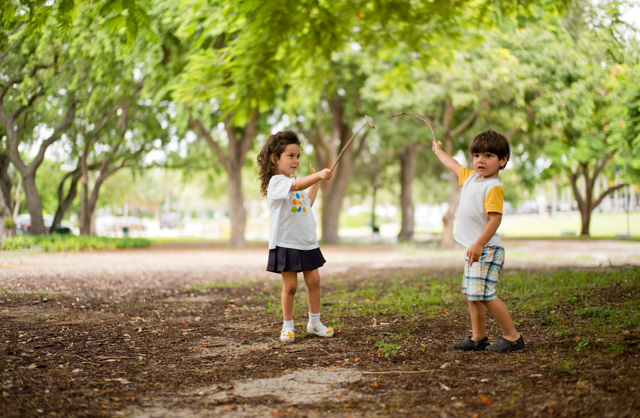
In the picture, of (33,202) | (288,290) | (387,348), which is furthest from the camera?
(33,202)

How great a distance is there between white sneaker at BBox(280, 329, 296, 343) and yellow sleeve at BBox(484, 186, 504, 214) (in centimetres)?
192

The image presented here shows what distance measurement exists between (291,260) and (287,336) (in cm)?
65

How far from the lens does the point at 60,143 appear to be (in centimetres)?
2064

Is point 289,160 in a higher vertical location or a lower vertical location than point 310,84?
lower

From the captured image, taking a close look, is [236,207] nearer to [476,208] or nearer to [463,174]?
[463,174]

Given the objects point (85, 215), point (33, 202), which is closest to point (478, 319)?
point (33, 202)

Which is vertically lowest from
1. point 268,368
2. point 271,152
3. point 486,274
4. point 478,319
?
point 268,368

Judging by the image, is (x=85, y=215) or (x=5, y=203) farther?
(x=85, y=215)

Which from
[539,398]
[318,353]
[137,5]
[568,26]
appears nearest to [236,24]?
[137,5]

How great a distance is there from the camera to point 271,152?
4875 millimetres

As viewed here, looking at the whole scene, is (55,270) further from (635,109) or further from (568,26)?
(568,26)

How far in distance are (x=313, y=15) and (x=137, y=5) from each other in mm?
3145

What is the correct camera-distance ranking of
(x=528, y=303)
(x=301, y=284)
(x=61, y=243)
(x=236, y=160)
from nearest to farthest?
(x=528, y=303)
(x=301, y=284)
(x=61, y=243)
(x=236, y=160)

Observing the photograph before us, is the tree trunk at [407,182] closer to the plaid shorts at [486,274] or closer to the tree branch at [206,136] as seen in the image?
the tree branch at [206,136]
